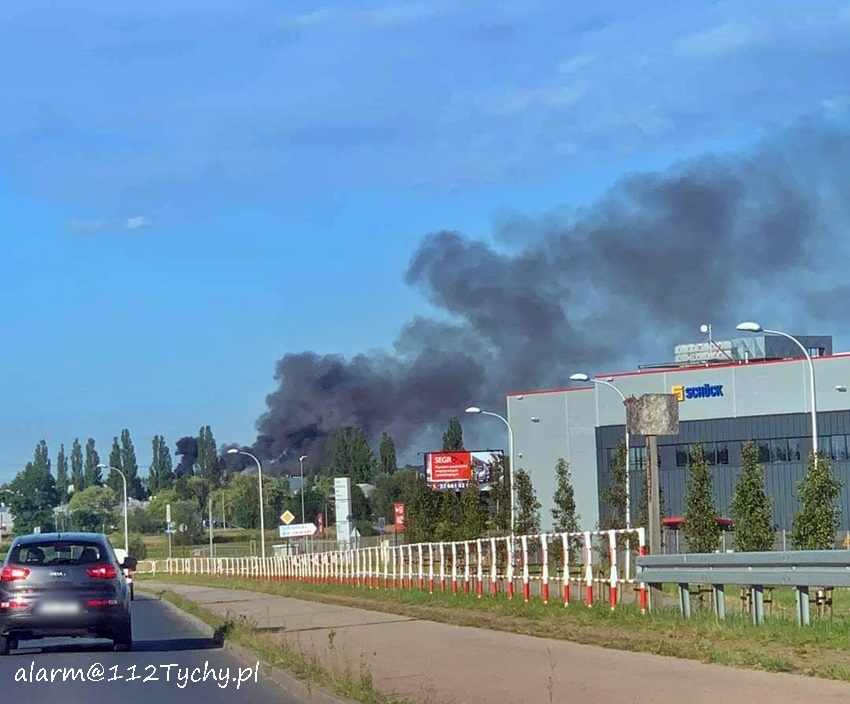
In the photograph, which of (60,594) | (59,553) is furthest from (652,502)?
(59,553)

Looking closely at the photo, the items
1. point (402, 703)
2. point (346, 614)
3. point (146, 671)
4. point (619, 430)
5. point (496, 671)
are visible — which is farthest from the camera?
point (619, 430)

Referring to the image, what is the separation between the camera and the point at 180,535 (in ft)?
411

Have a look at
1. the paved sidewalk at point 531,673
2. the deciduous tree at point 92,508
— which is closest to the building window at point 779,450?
the paved sidewalk at point 531,673

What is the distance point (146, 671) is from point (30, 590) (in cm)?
257

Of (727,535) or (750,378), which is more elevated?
(750,378)

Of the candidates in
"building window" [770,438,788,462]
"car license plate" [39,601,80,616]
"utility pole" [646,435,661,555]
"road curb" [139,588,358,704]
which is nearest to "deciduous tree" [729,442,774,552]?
"utility pole" [646,435,661,555]

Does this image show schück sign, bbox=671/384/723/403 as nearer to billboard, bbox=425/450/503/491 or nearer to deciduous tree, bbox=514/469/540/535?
billboard, bbox=425/450/503/491

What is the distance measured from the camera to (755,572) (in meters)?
14.6

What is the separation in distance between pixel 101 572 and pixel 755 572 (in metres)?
8.73

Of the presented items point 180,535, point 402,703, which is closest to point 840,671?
point 402,703

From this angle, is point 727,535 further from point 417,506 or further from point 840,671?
point 840,671

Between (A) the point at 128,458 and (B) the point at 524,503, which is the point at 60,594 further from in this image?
(A) the point at 128,458

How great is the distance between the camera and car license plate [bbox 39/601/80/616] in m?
17.6

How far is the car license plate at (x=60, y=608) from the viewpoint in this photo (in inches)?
692
